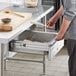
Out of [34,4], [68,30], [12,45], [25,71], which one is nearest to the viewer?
[68,30]

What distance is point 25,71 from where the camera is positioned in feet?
11.4

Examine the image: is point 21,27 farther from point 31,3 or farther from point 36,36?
point 31,3

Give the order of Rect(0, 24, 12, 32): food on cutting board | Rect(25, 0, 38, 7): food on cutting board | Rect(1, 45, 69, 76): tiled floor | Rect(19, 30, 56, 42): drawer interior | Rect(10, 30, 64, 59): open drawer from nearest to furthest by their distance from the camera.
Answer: Rect(0, 24, 12, 32): food on cutting board, Rect(10, 30, 64, 59): open drawer, Rect(19, 30, 56, 42): drawer interior, Rect(25, 0, 38, 7): food on cutting board, Rect(1, 45, 69, 76): tiled floor

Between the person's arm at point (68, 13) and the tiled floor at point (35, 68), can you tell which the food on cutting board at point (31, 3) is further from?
the person's arm at point (68, 13)

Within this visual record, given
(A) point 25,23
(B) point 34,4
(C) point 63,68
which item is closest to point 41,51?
(A) point 25,23

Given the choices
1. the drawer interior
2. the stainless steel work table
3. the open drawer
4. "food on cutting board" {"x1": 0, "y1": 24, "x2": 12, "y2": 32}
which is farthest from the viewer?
the drawer interior

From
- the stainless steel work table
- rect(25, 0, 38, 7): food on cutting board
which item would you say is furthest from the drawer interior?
rect(25, 0, 38, 7): food on cutting board

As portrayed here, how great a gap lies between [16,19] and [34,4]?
769mm

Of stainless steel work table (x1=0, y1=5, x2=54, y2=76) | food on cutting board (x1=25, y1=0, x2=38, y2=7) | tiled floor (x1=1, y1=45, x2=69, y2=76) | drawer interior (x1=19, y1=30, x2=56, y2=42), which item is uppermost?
food on cutting board (x1=25, y1=0, x2=38, y2=7)

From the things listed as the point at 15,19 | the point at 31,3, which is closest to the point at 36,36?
the point at 31,3

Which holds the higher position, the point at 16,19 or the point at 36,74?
the point at 16,19

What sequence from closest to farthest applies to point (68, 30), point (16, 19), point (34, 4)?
1. point (68, 30)
2. point (16, 19)
3. point (34, 4)

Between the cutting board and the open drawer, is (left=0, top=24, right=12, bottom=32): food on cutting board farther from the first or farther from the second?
the open drawer

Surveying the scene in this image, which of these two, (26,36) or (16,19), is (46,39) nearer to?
(26,36)
